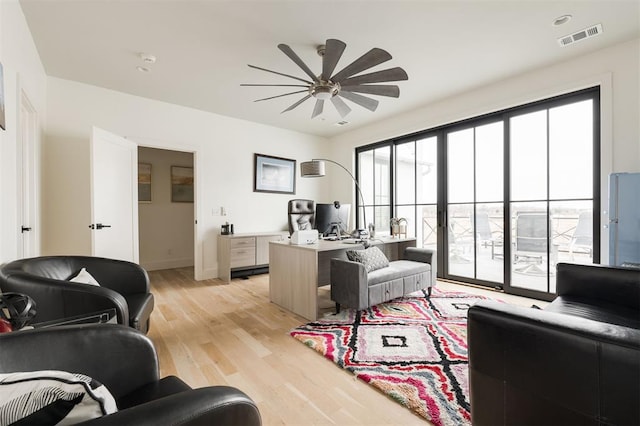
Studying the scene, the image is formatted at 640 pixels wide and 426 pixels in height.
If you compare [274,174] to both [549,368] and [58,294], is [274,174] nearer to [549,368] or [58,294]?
[58,294]

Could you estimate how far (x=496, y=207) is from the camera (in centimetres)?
370

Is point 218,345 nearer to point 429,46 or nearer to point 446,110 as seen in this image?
point 429,46

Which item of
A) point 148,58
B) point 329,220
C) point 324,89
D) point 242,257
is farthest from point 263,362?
point 148,58

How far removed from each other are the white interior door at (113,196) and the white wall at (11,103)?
31.4 inches

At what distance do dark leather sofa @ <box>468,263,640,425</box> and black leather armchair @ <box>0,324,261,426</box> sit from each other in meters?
0.92

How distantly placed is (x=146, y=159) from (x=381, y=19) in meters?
4.74

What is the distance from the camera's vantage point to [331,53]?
6.82ft

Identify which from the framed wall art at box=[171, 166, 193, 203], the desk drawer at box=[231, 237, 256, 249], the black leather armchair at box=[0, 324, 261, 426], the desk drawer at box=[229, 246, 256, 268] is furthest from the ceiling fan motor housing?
the framed wall art at box=[171, 166, 193, 203]

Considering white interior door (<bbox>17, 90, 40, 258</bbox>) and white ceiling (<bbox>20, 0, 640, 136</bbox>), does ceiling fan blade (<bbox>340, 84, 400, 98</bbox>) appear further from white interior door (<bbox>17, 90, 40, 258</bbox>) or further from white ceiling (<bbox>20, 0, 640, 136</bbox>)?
white interior door (<bbox>17, 90, 40, 258</bbox>)

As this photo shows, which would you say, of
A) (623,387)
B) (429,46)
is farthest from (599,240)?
(623,387)

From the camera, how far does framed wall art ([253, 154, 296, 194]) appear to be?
16.6 ft

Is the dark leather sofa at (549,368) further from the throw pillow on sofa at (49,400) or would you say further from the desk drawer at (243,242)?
the desk drawer at (243,242)

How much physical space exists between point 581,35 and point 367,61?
82.8 inches

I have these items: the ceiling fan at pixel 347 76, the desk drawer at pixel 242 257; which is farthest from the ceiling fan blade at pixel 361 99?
the desk drawer at pixel 242 257
